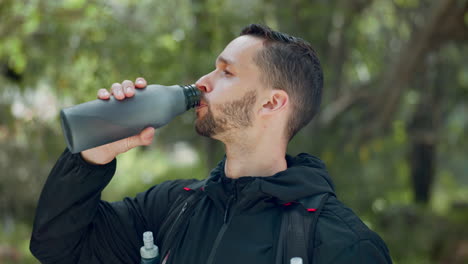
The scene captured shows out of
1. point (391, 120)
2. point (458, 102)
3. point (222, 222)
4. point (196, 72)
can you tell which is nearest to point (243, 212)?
point (222, 222)

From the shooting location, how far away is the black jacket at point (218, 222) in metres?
1.40

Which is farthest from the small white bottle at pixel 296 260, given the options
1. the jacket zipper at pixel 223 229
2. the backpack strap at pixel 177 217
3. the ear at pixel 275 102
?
the ear at pixel 275 102

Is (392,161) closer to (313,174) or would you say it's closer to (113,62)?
(113,62)

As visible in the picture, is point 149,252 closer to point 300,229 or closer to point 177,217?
point 177,217

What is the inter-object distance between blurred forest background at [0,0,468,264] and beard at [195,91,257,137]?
295 cm

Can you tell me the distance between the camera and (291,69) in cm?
176

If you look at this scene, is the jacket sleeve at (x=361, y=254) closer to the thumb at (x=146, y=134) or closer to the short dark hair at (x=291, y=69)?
the short dark hair at (x=291, y=69)

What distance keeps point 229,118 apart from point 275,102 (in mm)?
185

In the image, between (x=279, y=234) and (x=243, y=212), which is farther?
(x=243, y=212)

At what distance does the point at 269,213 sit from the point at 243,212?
0.27 feet

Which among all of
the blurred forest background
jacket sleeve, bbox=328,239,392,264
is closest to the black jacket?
jacket sleeve, bbox=328,239,392,264

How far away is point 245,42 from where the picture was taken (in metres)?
1.77

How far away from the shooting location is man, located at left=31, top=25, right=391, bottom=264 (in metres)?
1.46

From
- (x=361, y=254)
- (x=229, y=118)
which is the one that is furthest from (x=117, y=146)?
(x=361, y=254)
